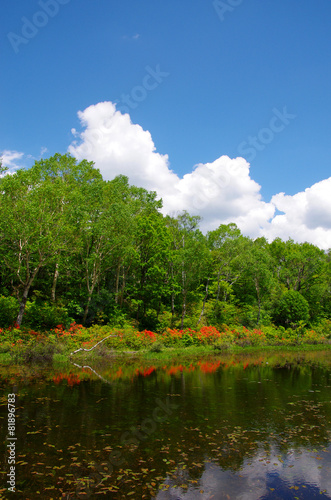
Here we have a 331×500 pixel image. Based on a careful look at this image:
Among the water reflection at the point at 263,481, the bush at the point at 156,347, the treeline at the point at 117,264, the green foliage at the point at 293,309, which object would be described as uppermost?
the treeline at the point at 117,264

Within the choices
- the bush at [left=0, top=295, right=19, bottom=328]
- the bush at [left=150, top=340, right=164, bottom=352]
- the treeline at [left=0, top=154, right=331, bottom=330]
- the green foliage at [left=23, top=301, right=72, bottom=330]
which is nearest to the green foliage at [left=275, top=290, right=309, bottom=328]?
the treeline at [left=0, top=154, right=331, bottom=330]

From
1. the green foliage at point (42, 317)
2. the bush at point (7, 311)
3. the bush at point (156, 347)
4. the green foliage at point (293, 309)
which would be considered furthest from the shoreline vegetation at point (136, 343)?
the green foliage at point (293, 309)

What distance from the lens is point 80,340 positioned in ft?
91.8

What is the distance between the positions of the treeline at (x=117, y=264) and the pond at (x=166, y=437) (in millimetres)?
12026

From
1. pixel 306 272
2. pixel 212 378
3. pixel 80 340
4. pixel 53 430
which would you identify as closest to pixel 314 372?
pixel 212 378

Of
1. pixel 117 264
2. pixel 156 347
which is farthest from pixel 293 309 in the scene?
pixel 117 264

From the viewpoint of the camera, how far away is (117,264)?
3862cm

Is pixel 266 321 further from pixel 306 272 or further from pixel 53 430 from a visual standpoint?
pixel 53 430

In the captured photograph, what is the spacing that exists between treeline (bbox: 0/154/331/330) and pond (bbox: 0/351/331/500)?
1203 cm

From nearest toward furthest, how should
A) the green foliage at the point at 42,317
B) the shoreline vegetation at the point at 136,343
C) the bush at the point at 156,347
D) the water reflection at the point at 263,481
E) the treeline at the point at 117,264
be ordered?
the water reflection at the point at 263,481, the shoreline vegetation at the point at 136,343, the treeline at the point at 117,264, the green foliage at the point at 42,317, the bush at the point at 156,347

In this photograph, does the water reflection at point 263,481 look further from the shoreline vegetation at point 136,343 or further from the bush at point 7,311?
the bush at point 7,311

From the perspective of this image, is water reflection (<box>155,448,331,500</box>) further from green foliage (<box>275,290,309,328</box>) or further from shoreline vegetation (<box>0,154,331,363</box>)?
green foliage (<box>275,290,309,328</box>)

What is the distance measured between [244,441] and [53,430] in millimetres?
6196

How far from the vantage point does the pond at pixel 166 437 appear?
743 cm
